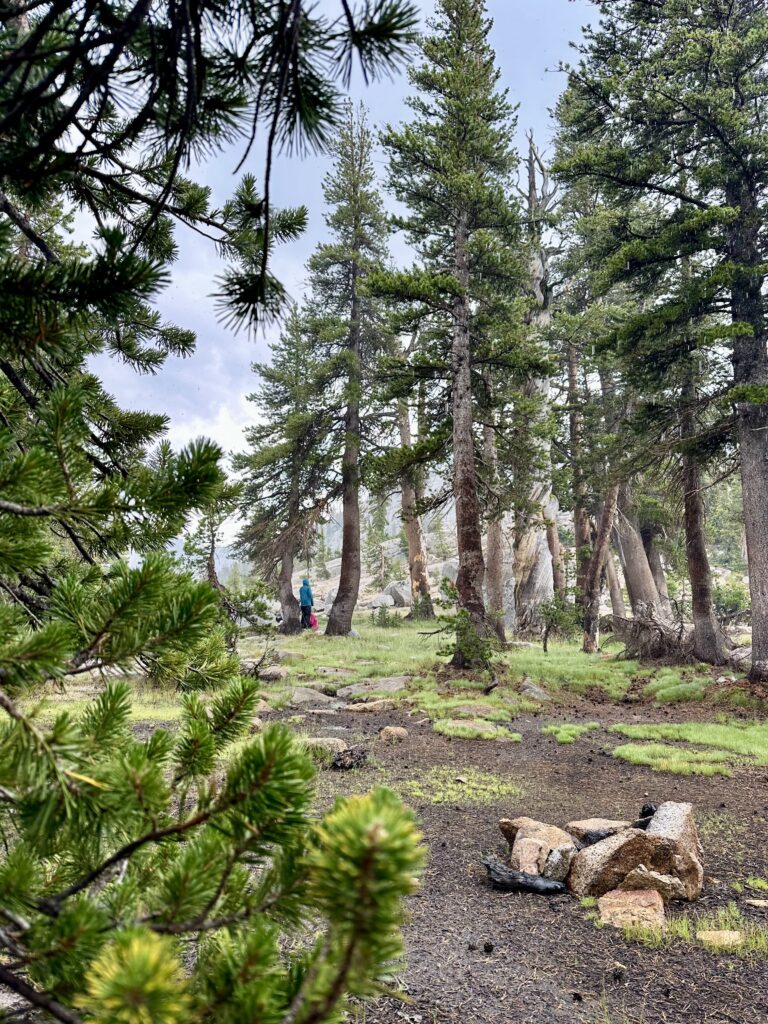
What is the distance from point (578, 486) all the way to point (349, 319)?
1090 centimetres

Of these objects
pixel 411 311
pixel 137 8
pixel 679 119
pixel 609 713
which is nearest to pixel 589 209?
pixel 679 119

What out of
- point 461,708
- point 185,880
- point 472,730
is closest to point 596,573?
point 461,708

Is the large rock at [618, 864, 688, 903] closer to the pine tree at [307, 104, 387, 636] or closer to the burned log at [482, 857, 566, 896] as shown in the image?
the burned log at [482, 857, 566, 896]

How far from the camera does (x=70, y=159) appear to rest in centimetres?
130

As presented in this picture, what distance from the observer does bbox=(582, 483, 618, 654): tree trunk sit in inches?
625

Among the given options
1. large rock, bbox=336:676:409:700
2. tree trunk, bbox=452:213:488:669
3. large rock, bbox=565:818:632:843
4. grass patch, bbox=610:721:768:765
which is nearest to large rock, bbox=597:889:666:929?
large rock, bbox=565:818:632:843

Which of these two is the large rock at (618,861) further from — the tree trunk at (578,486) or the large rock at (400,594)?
the large rock at (400,594)

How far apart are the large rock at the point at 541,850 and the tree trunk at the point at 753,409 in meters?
7.48

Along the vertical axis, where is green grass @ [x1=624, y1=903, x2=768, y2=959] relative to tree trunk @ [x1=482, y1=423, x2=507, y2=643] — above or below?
below

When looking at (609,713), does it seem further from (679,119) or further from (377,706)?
(679,119)

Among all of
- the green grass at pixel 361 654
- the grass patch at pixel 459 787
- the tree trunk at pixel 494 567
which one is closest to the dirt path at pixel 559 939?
the grass patch at pixel 459 787

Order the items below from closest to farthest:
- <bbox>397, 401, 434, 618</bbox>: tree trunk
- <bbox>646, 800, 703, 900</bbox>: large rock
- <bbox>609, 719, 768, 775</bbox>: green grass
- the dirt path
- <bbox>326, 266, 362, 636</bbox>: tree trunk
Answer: the dirt path → <bbox>646, 800, 703, 900</bbox>: large rock → <bbox>609, 719, 768, 775</bbox>: green grass → <bbox>326, 266, 362, 636</bbox>: tree trunk → <bbox>397, 401, 434, 618</bbox>: tree trunk

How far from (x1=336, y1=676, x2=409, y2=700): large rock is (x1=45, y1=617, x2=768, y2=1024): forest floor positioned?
0.06m

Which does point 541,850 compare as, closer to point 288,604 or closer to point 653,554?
point 288,604
